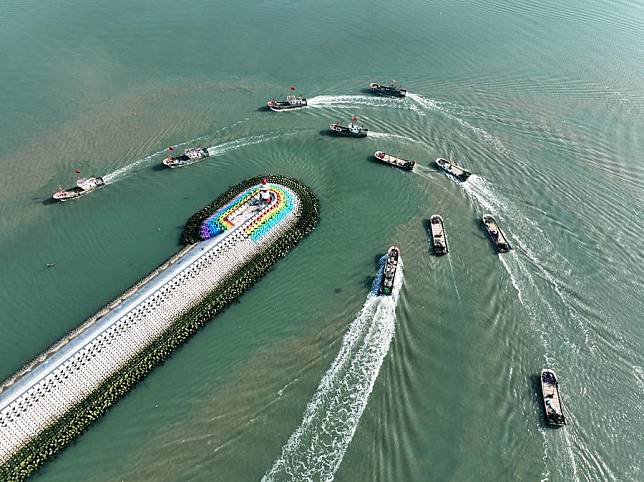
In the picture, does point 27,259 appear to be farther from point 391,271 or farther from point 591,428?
point 591,428

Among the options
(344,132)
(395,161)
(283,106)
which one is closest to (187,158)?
(283,106)

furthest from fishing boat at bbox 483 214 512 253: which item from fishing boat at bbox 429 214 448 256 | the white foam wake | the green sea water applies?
the white foam wake

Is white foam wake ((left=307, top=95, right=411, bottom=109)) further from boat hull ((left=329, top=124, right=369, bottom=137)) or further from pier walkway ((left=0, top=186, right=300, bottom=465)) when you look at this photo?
pier walkway ((left=0, top=186, right=300, bottom=465))

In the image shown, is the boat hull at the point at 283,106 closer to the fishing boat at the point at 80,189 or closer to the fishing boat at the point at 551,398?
the fishing boat at the point at 80,189

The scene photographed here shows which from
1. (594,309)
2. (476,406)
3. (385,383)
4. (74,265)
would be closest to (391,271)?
(385,383)

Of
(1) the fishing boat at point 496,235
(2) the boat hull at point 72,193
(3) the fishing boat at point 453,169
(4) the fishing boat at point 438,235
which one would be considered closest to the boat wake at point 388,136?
(3) the fishing boat at point 453,169

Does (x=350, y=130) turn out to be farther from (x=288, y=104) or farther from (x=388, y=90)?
(x=388, y=90)
